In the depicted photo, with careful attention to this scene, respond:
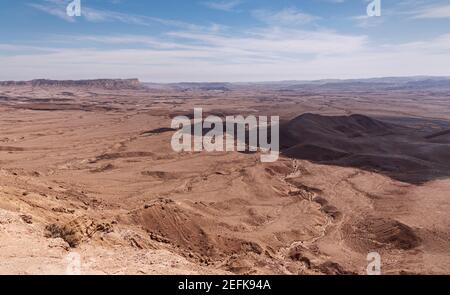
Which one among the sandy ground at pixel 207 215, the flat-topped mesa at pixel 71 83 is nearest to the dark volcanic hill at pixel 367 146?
the sandy ground at pixel 207 215

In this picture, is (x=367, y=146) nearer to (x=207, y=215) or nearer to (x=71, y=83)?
(x=207, y=215)

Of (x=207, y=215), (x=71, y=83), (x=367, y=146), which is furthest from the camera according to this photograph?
(x=71, y=83)

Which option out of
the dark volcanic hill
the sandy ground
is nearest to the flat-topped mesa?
the dark volcanic hill

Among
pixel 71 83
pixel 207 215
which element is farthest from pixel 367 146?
pixel 71 83

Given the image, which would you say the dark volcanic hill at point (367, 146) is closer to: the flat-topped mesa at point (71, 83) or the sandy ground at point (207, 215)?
the sandy ground at point (207, 215)
